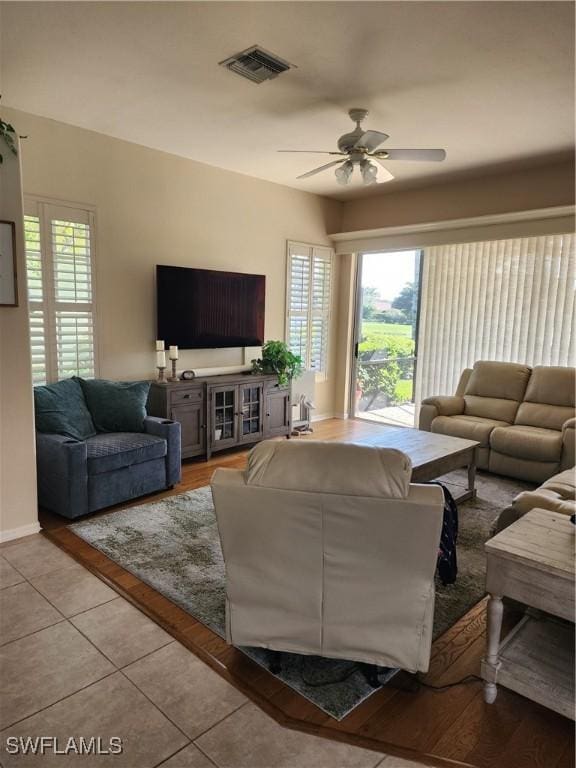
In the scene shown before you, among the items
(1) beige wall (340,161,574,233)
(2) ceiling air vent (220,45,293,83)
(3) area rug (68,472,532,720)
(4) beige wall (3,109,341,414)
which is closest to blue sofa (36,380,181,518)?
(3) area rug (68,472,532,720)

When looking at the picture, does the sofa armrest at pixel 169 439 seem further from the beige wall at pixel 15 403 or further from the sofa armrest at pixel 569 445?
the sofa armrest at pixel 569 445

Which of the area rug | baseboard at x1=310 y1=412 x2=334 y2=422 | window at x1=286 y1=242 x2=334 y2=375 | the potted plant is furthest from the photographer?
baseboard at x1=310 y1=412 x2=334 y2=422

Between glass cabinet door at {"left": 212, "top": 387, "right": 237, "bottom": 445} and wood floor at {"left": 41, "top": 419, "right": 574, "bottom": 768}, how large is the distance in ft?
8.44

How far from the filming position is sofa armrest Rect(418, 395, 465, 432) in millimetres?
4918

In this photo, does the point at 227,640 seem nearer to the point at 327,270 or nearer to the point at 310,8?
the point at 310,8

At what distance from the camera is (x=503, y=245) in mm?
5332

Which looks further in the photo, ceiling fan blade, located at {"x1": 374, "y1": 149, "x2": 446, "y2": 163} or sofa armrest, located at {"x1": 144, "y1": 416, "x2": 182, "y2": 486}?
sofa armrest, located at {"x1": 144, "y1": 416, "x2": 182, "y2": 486}

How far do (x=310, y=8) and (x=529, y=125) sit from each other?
220cm

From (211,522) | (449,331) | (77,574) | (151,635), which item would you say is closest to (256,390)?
(211,522)

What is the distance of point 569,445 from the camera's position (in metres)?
4.01

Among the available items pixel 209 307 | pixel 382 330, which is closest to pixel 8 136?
pixel 209 307

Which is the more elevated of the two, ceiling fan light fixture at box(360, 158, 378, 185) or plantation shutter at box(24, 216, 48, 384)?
ceiling fan light fixture at box(360, 158, 378, 185)

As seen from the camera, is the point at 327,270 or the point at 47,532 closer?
the point at 47,532

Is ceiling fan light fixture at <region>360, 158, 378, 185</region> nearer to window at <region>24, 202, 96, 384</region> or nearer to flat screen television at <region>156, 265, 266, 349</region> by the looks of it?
flat screen television at <region>156, 265, 266, 349</region>
